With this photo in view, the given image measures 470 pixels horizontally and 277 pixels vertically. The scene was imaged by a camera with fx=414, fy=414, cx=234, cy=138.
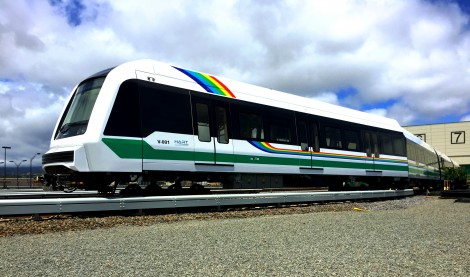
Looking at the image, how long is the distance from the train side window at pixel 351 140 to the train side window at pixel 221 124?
7.09 metres

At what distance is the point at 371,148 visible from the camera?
61.7ft

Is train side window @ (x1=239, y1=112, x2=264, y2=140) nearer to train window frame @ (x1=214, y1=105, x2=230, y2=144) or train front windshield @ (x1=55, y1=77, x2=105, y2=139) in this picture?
train window frame @ (x1=214, y1=105, x2=230, y2=144)

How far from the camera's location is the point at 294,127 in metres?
14.5

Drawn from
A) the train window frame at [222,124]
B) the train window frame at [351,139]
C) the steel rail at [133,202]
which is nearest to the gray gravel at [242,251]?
the steel rail at [133,202]

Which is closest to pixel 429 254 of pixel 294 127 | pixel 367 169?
pixel 294 127

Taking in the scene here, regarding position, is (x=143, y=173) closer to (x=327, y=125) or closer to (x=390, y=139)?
(x=327, y=125)

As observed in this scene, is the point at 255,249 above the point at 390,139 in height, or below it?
below

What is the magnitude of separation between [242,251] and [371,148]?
14.6 metres

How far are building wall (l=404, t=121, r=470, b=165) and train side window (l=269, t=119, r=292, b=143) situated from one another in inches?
2896

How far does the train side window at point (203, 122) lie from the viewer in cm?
1119

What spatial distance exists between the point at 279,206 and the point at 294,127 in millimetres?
3056

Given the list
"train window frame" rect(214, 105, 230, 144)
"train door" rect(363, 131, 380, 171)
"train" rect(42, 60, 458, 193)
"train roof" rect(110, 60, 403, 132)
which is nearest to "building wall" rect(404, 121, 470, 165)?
"train roof" rect(110, 60, 403, 132)

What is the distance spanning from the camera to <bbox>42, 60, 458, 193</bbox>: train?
30.8 ft

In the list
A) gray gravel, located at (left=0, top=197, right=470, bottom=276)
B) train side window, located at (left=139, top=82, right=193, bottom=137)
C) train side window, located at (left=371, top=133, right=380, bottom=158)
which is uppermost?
train side window, located at (left=139, top=82, right=193, bottom=137)
